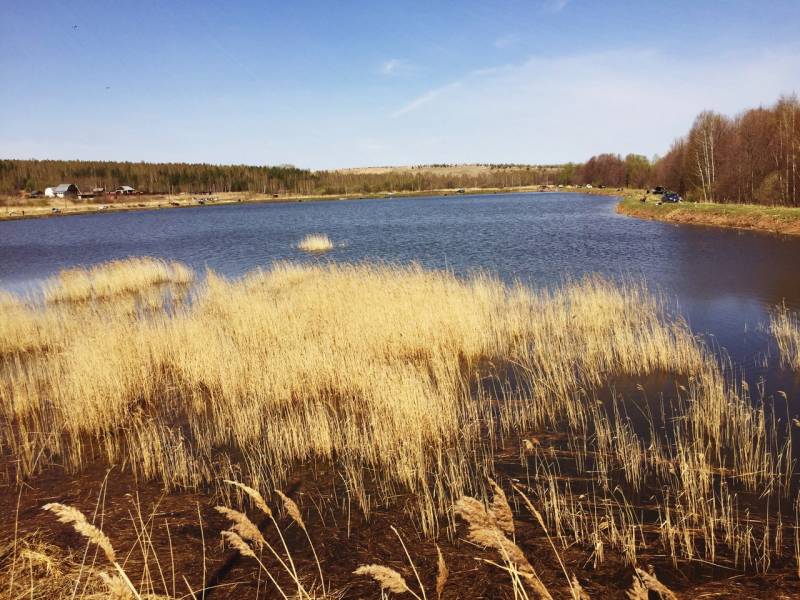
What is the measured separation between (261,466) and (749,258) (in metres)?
25.7

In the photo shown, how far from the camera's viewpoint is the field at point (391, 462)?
14.3 ft

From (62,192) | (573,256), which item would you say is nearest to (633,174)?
(573,256)

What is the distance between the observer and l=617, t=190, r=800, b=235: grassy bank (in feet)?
105

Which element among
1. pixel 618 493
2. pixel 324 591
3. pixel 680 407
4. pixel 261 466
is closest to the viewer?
pixel 324 591

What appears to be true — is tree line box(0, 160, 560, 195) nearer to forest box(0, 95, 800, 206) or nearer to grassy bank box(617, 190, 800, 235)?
forest box(0, 95, 800, 206)

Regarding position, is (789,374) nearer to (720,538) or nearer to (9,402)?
(720,538)

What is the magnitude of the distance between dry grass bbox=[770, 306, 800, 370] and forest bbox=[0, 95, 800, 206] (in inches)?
1375

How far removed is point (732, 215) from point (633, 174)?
90.7 meters

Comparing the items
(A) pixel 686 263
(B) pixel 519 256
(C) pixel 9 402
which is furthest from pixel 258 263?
(A) pixel 686 263

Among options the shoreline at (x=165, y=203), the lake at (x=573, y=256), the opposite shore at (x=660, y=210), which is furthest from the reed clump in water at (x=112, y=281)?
the shoreline at (x=165, y=203)

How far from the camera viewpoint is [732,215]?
1475 inches

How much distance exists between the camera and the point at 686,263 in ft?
77.4

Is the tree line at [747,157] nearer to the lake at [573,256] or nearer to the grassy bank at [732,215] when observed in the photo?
the grassy bank at [732,215]

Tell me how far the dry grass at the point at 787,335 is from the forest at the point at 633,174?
34925mm
